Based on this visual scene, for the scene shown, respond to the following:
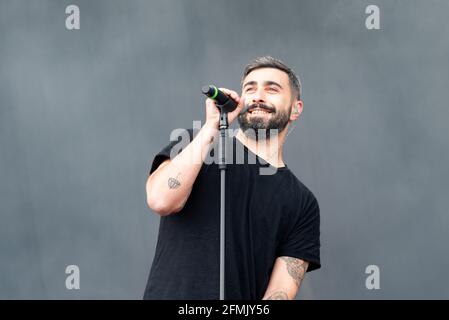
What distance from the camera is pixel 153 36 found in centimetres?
372

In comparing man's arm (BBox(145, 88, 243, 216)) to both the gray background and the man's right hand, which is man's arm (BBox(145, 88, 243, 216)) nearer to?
the man's right hand

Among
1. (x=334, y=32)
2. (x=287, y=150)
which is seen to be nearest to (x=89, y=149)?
(x=287, y=150)

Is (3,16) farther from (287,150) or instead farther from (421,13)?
(421,13)

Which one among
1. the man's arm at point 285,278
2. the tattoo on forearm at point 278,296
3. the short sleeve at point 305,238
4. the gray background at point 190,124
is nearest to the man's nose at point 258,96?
the short sleeve at point 305,238

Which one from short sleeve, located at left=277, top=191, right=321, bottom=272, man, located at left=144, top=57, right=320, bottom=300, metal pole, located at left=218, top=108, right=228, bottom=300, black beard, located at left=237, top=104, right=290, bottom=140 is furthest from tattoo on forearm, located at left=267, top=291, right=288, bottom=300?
black beard, located at left=237, top=104, right=290, bottom=140

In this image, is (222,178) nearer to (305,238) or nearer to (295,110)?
(305,238)

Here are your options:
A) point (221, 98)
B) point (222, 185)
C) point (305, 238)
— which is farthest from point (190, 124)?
point (222, 185)

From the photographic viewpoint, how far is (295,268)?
7.45ft

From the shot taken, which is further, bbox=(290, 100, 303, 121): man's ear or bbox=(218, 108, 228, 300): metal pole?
bbox=(290, 100, 303, 121): man's ear

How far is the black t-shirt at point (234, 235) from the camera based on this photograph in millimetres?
2068

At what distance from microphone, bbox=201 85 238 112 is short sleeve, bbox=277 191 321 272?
54 centimetres

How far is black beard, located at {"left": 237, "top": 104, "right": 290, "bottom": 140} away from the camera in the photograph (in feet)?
7.51

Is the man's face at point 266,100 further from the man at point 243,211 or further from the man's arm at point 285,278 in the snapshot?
the man's arm at point 285,278

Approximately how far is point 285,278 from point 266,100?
1.93 ft
